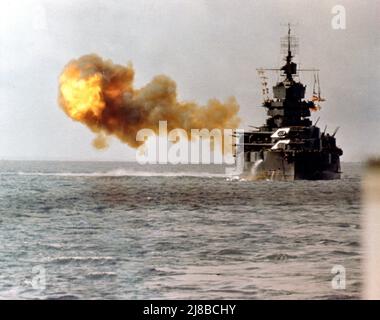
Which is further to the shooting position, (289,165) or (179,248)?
(289,165)

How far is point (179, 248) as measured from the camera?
28312mm

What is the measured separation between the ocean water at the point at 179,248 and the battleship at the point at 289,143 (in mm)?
20232

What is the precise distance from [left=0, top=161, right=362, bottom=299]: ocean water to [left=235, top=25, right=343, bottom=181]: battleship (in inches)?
797

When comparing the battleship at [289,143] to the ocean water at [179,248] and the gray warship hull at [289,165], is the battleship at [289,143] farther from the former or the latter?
the ocean water at [179,248]

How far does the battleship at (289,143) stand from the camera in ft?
241

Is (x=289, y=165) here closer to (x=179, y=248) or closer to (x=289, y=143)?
(x=289, y=143)

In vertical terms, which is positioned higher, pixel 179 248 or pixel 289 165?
pixel 289 165

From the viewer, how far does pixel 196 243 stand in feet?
98.8

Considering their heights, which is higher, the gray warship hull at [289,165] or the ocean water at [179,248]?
the gray warship hull at [289,165]

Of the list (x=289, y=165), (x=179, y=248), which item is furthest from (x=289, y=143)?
(x=179, y=248)

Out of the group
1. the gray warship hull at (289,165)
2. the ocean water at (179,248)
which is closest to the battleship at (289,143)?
the gray warship hull at (289,165)

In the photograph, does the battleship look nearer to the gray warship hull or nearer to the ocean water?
the gray warship hull

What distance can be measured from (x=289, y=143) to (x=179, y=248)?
46.0 m

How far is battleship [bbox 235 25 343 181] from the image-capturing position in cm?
7331
